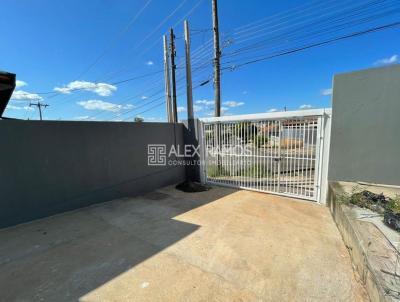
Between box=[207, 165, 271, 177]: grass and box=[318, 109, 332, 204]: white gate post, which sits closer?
box=[318, 109, 332, 204]: white gate post

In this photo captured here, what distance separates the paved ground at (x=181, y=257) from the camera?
6.44 feet

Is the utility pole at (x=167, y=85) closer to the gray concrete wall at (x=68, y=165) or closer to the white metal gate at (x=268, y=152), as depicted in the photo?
the gray concrete wall at (x=68, y=165)

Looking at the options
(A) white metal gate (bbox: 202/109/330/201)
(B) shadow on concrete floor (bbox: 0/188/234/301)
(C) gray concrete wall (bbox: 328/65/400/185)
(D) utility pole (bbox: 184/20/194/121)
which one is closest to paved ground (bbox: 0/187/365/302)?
(B) shadow on concrete floor (bbox: 0/188/234/301)

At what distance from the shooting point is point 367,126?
360 centimetres

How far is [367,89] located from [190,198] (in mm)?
4151

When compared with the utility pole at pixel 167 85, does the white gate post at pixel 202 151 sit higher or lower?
lower

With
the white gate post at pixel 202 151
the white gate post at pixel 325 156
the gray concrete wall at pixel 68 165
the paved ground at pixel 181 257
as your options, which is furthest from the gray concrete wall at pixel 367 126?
the gray concrete wall at pixel 68 165
